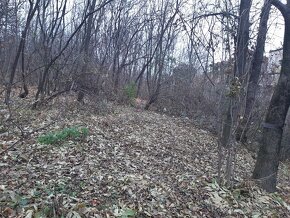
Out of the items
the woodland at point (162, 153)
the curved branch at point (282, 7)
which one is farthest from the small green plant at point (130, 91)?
the curved branch at point (282, 7)

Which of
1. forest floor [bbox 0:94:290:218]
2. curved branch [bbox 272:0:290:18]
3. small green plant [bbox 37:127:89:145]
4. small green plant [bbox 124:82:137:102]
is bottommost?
forest floor [bbox 0:94:290:218]

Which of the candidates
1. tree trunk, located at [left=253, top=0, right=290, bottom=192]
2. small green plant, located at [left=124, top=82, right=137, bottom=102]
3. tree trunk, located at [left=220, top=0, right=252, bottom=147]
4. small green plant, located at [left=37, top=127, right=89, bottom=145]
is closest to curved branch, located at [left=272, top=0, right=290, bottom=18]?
tree trunk, located at [left=253, top=0, right=290, bottom=192]

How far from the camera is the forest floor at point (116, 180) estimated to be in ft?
11.1

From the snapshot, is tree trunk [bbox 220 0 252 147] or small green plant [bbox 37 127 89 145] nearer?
A: tree trunk [bbox 220 0 252 147]

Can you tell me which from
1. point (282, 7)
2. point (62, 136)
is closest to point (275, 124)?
point (282, 7)

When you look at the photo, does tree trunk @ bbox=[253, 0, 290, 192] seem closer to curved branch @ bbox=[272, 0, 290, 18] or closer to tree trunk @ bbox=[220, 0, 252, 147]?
curved branch @ bbox=[272, 0, 290, 18]

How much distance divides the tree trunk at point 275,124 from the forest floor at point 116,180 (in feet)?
1.06

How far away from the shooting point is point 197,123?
38.7 feet

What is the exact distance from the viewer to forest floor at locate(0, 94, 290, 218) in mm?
3398

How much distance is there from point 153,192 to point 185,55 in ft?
64.6

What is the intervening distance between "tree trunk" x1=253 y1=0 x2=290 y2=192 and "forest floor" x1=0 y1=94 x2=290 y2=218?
32cm

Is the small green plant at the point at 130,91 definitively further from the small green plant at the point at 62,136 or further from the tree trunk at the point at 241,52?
the tree trunk at the point at 241,52

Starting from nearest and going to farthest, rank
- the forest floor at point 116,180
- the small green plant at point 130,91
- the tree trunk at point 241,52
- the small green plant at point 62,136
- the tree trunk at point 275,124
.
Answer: the forest floor at point 116,180
the tree trunk at point 241,52
the tree trunk at point 275,124
the small green plant at point 62,136
the small green plant at point 130,91

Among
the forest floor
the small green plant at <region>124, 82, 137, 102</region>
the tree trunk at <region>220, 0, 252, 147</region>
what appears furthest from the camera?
the small green plant at <region>124, 82, 137, 102</region>
